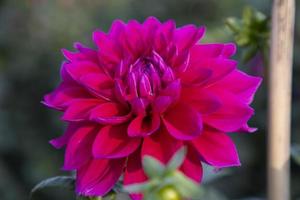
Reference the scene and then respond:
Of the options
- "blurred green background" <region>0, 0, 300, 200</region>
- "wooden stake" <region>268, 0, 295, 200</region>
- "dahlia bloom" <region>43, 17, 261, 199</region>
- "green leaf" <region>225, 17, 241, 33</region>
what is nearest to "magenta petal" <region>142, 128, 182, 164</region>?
"dahlia bloom" <region>43, 17, 261, 199</region>

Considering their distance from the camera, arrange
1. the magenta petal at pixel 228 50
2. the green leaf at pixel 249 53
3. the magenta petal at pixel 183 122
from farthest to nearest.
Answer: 1. the green leaf at pixel 249 53
2. the magenta petal at pixel 228 50
3. the magenta petal at pixel 183 122

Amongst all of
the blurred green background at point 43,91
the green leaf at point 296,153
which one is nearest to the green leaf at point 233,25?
the green leaf at point 296,153

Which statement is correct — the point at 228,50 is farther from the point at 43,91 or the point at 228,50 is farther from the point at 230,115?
the point at 43,91

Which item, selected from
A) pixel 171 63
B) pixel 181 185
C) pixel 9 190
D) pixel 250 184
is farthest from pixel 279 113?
pixel 9 190

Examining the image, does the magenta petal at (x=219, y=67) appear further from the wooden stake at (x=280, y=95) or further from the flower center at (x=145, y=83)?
the wooden stake at (x=280, y=95)

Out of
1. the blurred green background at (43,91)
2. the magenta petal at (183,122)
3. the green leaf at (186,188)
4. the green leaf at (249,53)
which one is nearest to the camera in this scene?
the green leaf at (186,188)

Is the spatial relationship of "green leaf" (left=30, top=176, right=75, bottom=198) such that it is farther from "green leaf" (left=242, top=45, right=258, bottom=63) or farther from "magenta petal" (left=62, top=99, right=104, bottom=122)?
"green leaf" (left=242, top=45, right=258, bottom=63)

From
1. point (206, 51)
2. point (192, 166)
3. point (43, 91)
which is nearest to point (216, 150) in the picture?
point (192, 166)
